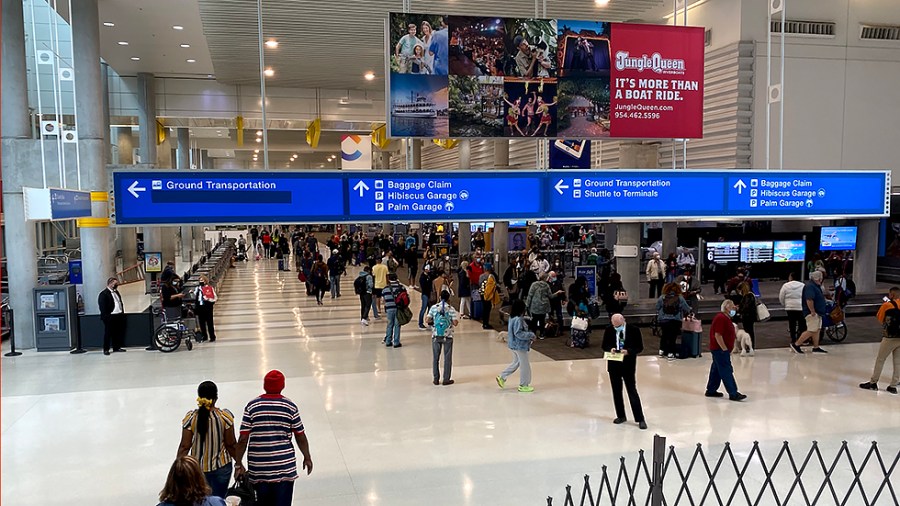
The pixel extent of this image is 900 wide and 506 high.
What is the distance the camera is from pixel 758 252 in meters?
21.8

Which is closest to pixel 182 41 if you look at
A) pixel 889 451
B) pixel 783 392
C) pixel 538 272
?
pixel 538 272

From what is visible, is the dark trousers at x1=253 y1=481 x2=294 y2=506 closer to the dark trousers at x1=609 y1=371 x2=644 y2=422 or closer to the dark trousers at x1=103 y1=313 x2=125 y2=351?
the dark trousers at x1=609 y1=371 x2=644 y2=422

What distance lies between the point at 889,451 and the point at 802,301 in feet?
19.6

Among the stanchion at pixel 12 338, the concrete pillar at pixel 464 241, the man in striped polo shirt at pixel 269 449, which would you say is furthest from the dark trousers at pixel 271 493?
the concrete pillar at pixel 464 241

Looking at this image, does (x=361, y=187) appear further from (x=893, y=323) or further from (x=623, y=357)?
(x=893, y=323)

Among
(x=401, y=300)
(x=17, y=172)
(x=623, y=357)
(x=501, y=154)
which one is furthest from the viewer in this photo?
(x=501, y=154)

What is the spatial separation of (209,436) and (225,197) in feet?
7.38

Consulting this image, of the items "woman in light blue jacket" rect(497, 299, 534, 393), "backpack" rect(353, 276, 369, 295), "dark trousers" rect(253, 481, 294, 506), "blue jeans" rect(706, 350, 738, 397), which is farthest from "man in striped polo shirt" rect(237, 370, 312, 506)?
"backpack" rect(353, 276, 369, 295)

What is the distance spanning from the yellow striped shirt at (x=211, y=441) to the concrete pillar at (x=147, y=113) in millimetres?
19999

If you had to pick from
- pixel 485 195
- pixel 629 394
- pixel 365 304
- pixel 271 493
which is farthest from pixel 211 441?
pixel 365 304

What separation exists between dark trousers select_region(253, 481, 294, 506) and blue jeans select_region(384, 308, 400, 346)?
27.3 feet

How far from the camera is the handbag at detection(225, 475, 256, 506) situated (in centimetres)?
470

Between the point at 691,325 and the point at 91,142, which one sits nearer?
the point at 691,325

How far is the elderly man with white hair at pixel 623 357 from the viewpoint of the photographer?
326 inches
